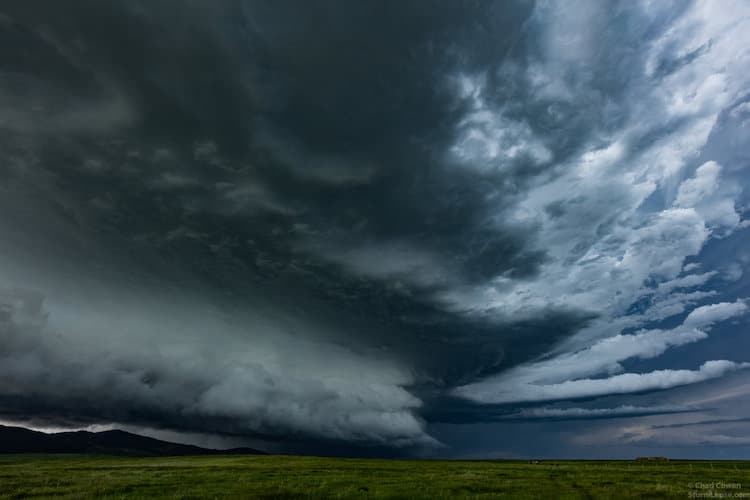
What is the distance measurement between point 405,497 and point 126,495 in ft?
70.5

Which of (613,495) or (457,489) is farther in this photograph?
(457,489)

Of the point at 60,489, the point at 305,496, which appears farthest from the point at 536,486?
the point at 60,489

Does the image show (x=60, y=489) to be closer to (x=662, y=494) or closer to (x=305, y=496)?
(x=305, y=496)

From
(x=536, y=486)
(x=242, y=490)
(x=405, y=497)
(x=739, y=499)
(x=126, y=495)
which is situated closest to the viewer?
(x=739, y=499)

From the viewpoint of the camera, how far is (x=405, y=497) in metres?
30.6

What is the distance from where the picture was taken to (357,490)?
35125mm

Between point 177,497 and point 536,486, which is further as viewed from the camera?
point 536,486

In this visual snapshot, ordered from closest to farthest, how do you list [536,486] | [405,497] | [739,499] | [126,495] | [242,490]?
1. [739,499]
2. [405,497]
3. [126,495]
4. [242,490]
5. [536,486]

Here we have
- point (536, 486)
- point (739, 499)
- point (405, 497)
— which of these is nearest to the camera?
point (739, 499)

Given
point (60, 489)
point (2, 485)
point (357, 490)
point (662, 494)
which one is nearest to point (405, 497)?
point (357, 490)

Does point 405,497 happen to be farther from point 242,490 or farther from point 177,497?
point 177,497

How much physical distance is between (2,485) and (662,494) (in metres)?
57.5

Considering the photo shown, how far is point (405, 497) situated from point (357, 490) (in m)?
6.14

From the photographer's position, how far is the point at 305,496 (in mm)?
31375
